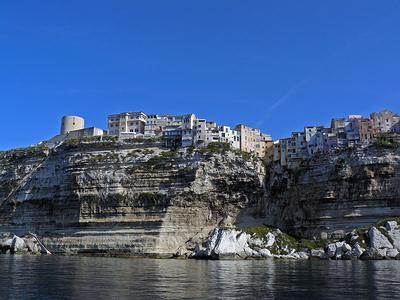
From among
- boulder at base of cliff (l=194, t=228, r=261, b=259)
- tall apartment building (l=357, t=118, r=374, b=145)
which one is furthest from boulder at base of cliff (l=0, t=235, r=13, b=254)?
tall apartment building (l=357, t=118, r=374, b=145)

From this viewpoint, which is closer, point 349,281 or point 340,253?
point 349,281

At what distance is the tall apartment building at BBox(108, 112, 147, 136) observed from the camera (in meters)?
102

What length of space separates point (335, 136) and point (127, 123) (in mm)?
44540

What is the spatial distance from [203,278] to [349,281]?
1022 cm

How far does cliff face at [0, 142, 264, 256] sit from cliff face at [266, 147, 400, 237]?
6.62 metres

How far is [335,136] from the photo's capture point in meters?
91.4

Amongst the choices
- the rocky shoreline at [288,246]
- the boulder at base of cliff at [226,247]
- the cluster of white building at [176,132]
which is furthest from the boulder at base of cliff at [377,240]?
the cluster of white building at [176,132]

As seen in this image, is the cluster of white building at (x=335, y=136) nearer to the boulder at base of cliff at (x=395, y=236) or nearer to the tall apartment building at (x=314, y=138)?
the tall apartment building at (x=314, y=138)

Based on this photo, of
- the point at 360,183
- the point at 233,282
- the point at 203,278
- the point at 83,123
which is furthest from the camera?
the point at 83,123

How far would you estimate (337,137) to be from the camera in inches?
3585

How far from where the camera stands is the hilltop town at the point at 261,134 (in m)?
89.8

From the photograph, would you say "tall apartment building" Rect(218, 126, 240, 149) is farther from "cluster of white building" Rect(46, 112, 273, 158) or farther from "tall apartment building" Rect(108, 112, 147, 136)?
"tall apartment building" Rect(108, 112, 147, 136)

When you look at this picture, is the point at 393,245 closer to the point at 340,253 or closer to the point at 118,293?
the point at 340,253

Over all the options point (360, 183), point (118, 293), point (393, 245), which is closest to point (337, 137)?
point (360, 183)
